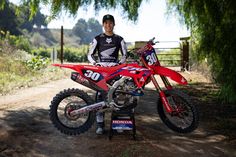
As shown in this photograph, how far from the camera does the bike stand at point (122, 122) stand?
503cm

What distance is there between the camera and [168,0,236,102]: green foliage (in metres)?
6.66

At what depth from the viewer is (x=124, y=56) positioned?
5512 mm

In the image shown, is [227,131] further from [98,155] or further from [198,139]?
[98,155]

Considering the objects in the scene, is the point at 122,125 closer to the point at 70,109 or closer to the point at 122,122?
the point at 122,122

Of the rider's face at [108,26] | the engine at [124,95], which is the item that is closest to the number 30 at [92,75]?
the engine at [124,95]

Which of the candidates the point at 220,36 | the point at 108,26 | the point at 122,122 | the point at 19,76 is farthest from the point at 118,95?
the point at 19,76

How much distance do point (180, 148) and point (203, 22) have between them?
152 inches

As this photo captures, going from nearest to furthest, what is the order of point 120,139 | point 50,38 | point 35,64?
1. point 120,139
2. point 35,64
3. point 50,38

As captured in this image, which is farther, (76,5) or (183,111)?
(76,5)

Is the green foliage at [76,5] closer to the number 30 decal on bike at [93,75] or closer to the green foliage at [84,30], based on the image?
the number 30 decal on bike at [93,75]

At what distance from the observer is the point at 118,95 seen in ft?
16.8

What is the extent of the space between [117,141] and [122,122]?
0.30 meters

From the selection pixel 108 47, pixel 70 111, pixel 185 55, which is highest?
pixel 185 55

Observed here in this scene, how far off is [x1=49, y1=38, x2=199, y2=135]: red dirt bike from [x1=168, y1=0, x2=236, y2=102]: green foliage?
2.01m
